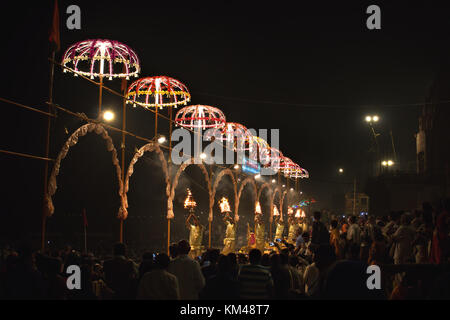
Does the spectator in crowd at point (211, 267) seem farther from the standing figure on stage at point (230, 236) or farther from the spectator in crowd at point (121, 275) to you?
the standing figure on stage at point (230, 236)

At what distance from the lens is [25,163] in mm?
22281

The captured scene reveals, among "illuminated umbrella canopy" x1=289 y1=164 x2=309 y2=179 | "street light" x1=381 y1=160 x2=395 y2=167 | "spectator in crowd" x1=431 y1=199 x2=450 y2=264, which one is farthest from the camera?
"street light" x1=381 y1=160 x2=395 y2=167

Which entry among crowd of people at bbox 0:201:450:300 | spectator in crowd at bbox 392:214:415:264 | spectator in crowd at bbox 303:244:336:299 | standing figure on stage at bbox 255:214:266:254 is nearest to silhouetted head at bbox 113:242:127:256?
crowd of people at bbox 0:201:450:300

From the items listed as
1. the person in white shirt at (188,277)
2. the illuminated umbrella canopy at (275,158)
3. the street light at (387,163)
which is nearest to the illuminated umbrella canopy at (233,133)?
the illuminated umbrella canopy at (275,158)

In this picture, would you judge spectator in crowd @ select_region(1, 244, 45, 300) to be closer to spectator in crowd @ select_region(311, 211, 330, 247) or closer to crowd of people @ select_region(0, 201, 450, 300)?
crowd of people @ select_region(0, 201, 450, 300)

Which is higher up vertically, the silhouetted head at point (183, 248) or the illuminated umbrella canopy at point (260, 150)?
the illuminated umbrella canopy at point (260, 150)

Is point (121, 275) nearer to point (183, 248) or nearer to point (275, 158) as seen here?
point (183, 248)

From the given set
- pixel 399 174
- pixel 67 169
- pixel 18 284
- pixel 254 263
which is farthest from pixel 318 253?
pixel 399 174

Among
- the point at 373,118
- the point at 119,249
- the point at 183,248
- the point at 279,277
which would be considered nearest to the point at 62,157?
the point at 119,249

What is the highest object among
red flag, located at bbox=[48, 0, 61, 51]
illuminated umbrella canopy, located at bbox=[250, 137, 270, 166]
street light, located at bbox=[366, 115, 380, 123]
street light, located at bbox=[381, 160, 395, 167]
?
street light, located at bbox=[366, 115, 380, 123]

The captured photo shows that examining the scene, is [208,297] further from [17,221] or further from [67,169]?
[67,169]

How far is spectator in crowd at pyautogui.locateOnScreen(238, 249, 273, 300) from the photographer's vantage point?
6477 mm

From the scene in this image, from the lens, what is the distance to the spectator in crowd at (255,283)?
648 cm
